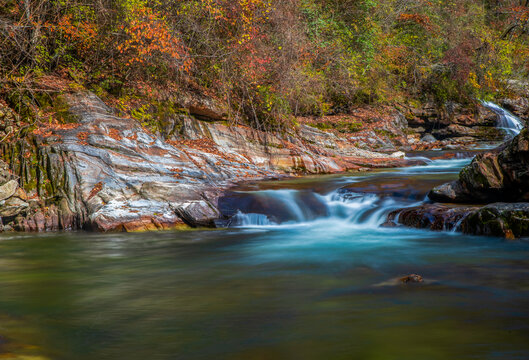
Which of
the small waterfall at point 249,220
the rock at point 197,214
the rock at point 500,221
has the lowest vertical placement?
the rock at point 500,221

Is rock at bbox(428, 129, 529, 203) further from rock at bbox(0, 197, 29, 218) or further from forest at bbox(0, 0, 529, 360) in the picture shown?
rock at bbox(0, 197, 29, 218)

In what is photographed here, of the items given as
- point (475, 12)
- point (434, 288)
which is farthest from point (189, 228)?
point (475, 12)

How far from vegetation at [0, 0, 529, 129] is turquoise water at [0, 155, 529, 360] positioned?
5040mm

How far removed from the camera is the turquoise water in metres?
2.98

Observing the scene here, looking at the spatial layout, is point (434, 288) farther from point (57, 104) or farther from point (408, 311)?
point (57, 104)

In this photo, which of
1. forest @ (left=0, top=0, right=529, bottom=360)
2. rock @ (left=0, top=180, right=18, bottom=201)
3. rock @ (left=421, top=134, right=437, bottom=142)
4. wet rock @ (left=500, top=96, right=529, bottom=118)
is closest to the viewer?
forest @ (left=0, top=0, right=529, bottom=360)

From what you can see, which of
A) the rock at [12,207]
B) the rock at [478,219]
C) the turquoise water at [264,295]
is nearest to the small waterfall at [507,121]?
the rock at [478,219]

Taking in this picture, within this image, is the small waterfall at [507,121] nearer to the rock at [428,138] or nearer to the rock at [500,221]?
the rock at [428,138]

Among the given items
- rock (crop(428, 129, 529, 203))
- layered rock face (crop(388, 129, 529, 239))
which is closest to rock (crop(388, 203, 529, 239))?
layered rock face (crop(388, 129, 529, 239))

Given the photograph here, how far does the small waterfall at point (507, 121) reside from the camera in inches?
860

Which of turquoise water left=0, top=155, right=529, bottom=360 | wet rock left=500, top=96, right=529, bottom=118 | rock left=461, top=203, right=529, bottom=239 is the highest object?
wet rock left=500, top=96, right=529, bottom=118

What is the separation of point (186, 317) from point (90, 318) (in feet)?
2.57

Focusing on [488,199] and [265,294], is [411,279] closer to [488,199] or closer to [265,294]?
[265,294]

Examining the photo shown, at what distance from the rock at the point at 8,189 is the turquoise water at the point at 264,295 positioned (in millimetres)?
831
